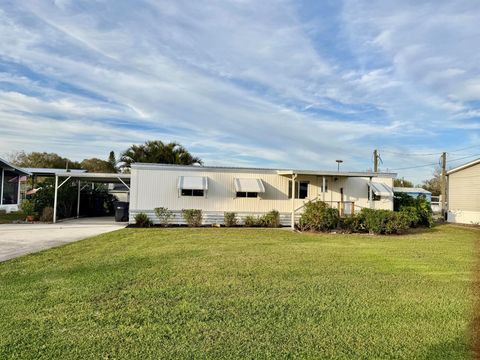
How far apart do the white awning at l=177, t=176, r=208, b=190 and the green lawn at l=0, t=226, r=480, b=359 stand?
8512mm

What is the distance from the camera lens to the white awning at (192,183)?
17.0 metres

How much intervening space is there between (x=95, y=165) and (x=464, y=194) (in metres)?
35.5

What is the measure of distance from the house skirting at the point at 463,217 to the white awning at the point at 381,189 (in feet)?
19.9

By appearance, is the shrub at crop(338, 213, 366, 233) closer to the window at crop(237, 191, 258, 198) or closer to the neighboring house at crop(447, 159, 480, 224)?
the window at crop(237, 191, 258, 198)

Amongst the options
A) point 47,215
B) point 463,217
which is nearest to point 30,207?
point 47,215

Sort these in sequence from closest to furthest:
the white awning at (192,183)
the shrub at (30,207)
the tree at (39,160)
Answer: the white awning at (192,183)
the shrub at (30,207)
the tree at (39,160)

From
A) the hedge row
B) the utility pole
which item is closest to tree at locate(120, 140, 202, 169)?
the hedge row

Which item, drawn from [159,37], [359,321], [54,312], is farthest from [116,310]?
[159,37]

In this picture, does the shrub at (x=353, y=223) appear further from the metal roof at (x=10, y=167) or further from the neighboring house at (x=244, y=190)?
the metal roof at (x=10, y=167)

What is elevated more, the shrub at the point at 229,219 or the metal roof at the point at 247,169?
the metal roof at the point at 247,169

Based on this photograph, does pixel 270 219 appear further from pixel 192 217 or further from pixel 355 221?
pixel 355 221

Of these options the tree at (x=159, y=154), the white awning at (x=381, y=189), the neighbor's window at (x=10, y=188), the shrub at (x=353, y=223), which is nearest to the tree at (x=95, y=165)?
the tree at (x=159, y=154)

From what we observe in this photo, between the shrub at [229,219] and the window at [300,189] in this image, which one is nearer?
the shrub at [229,219]

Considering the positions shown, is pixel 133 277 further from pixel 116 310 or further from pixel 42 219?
pixel 42 219
